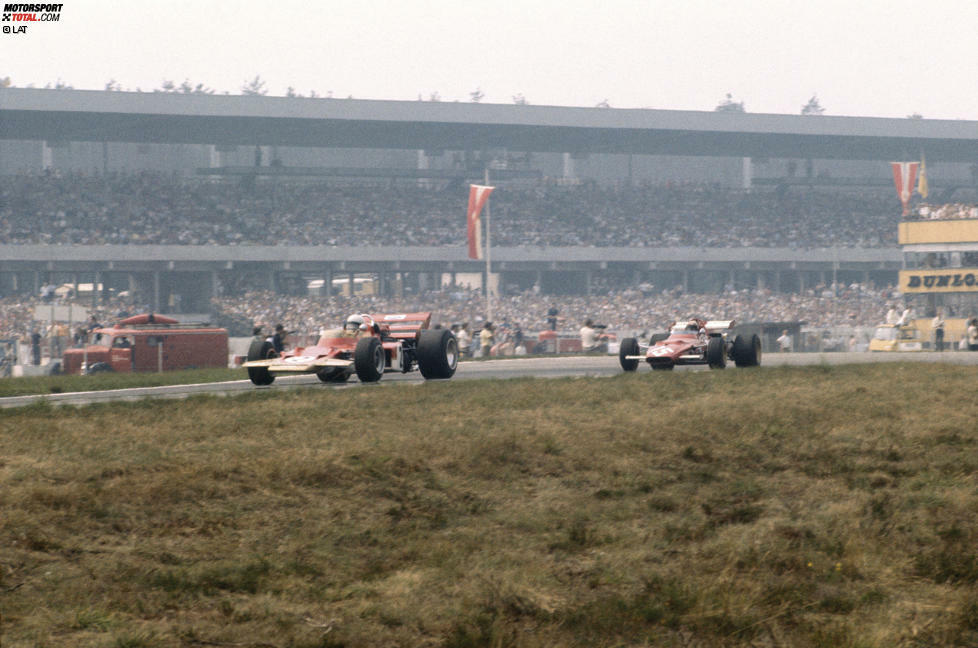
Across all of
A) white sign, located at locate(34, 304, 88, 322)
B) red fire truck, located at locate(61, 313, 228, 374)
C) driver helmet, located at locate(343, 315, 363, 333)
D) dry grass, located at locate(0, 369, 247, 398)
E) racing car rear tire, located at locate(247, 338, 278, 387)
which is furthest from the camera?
red fire truck, located at locate(61, 313, 228, 374)

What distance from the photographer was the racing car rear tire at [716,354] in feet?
72.5

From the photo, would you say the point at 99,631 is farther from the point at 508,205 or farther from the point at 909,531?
the point at 508,205

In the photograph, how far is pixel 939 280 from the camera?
52531 millimetres

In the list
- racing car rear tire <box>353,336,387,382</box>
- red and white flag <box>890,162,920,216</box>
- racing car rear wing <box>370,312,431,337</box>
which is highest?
red and white flag <box>890,162,920,216</box>

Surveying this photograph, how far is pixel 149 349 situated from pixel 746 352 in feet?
53.9

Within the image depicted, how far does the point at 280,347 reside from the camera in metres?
23.7

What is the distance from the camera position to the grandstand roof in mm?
55406

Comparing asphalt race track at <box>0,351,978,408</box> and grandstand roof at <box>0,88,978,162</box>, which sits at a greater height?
Result: grandstand roof at <box>0,88,978,162</box>

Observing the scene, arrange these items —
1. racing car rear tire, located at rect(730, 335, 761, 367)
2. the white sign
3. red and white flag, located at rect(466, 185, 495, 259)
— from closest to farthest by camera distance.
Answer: racing car rear tire, located at rect(730, 335, 761, 367), the white sign, red and white flag, located at rect(466, 185, 495, 259)

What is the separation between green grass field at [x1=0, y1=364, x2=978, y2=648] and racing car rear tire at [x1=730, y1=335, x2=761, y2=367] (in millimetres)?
9071

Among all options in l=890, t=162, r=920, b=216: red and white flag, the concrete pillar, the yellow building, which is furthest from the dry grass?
l=890, t=162, r=920, b=216: red and white flag

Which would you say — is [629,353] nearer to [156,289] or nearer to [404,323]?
[404,323]

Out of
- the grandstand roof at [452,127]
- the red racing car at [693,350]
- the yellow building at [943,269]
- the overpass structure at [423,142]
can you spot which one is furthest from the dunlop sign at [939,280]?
the red racing car at [693,350]

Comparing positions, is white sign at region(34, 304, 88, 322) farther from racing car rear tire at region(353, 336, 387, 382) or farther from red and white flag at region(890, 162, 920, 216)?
red and white flag at region(890, 162, 920, 216)
